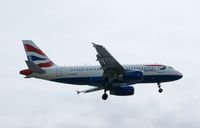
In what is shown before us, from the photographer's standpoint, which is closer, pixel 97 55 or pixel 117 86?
pixel 97 55

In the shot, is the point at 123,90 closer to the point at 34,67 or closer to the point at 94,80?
the point at 94,80

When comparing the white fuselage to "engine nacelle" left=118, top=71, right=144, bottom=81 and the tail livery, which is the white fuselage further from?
"engine nacelle" left=118, top=71, right=144, bottom=81

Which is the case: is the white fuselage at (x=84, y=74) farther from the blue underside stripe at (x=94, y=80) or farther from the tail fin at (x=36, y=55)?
the tail fin at (x=36, y=55)

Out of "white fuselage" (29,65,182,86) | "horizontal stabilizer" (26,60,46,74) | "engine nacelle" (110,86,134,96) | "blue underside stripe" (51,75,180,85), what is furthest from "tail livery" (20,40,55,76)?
"engine nacelle" (110,86,134,96)

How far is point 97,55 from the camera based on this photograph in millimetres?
112250

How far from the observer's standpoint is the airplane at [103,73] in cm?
11462

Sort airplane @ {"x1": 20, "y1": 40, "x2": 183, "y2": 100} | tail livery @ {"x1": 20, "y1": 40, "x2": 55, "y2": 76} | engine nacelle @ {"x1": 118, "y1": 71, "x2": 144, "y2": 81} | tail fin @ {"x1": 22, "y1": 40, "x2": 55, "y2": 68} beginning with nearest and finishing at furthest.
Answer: engine nacelle @ {"x1": 118, "y1": 71, "x2": 144, "y2": 81} → airplane @ {"x1": 20, "y1": 40, "x2": 183, "y2": 100} → tail livery @ {"x1": 20, "y1": 40, "x2": 55, "y2": 76} → tail fin @ {"x1": 22, "y1": 40, "x2": 55, "y2": 68}

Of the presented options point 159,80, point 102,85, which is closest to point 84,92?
point 102,85

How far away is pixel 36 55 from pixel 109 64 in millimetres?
14379

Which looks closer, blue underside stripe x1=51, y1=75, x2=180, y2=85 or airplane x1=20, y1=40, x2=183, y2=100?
airplane x1=20, y1=40, x2=183, y2=100

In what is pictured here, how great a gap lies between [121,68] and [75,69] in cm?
807

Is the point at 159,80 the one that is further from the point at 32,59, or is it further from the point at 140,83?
the point at 32,59

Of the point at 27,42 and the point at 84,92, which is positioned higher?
the point at 27,42

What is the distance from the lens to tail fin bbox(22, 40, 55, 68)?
122m
